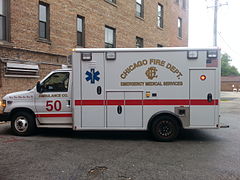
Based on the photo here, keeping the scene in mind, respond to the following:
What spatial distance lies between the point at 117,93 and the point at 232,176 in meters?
3.58

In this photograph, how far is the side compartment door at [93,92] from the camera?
22.4 ft

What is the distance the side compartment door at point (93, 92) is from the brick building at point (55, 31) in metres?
5.67

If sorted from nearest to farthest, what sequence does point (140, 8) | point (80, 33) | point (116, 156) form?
point (116, 156)
point (80, 33)
point (140, 8)

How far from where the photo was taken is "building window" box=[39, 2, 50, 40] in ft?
41.1

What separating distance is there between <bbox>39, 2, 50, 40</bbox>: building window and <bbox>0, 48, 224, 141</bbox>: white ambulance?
6.81 meters

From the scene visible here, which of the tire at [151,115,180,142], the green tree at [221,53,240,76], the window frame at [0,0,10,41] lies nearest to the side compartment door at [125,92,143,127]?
the tire at [151,115,180,142]

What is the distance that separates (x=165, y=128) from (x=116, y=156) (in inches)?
77.6

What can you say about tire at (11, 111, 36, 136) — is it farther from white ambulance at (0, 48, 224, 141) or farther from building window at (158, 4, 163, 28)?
building window at (158, 4, 163, 28)

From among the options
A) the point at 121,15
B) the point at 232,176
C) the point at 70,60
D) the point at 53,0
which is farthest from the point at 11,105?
the point at 121,15

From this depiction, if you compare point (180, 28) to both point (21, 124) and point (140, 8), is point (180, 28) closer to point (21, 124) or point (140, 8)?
point (140, 8)

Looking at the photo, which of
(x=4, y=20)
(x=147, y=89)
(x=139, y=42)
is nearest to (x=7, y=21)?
(x=4, y=20)

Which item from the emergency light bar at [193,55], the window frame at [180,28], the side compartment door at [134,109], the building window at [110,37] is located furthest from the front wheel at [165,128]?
the window frame at [180,28]

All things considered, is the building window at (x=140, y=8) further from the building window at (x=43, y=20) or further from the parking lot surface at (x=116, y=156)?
the parking lot surface at (x=116, y=156)

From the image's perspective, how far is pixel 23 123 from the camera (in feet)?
24.0
